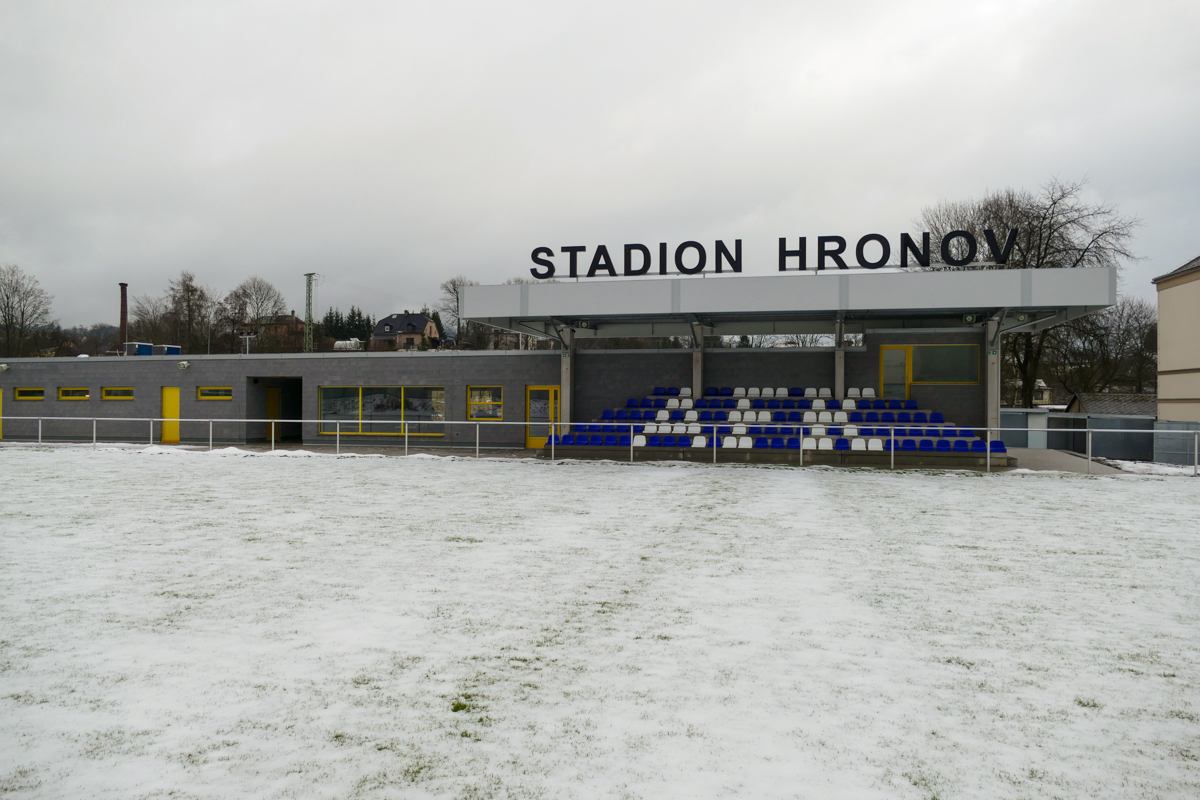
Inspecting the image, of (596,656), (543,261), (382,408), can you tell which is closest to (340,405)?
(382,408)

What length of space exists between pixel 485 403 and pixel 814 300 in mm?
10207

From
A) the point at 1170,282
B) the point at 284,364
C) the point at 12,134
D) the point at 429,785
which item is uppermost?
the point at 12,134

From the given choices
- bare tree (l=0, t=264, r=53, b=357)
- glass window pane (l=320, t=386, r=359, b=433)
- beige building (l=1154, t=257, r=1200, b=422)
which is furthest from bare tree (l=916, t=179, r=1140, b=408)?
bare tree (l=0, t=264, r=53, b=357)

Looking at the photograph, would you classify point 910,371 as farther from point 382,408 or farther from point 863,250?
point 382,408

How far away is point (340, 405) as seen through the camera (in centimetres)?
2191

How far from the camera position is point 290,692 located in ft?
11.6

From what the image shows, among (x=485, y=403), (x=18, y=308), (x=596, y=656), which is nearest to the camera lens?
(x=596, y=656)

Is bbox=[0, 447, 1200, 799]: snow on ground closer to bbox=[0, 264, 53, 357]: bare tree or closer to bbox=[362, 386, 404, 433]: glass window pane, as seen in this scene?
bbox=[362, 386, 404, 433]: glass window pane

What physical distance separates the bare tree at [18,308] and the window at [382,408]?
118 feet

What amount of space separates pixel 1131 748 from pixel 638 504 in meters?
6.95

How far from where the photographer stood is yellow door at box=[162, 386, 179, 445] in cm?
2286

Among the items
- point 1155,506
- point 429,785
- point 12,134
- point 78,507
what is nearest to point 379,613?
point 429,785

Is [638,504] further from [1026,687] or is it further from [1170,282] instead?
[1170,282]

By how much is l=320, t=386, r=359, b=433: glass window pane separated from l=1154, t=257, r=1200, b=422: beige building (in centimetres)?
2575
